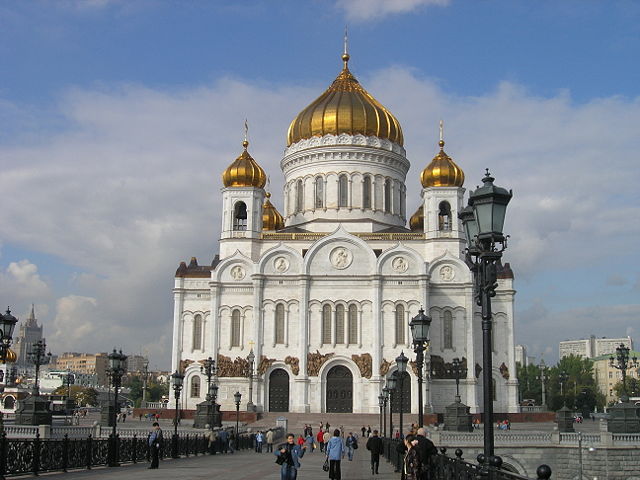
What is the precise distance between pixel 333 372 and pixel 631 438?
2133 centimetres

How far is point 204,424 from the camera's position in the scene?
38.4 metres

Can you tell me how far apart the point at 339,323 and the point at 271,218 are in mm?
12291

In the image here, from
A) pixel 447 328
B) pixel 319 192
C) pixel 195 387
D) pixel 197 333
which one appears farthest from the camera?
pixel 319 192

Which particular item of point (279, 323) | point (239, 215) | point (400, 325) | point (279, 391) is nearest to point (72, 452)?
point (279, 391)

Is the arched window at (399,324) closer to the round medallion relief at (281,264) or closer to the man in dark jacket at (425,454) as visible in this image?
the round medallion relief at (281,264)

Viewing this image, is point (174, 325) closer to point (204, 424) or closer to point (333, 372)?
point (333, 372)

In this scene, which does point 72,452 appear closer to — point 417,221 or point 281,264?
point 281,264

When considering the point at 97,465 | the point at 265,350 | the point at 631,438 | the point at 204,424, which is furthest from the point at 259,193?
the point at 97,465

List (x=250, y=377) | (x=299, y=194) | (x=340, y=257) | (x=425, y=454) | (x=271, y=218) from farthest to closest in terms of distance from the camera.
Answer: (x=271, y=218) < (x=299, y=194) < (x=340, y=257) < (x=250, y=377) < (x=425, y=454)

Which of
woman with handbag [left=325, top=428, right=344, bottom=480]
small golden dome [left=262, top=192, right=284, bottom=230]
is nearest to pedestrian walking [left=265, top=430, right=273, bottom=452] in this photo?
woman with handbag [left=325, top=428, right=344, bottom=480]

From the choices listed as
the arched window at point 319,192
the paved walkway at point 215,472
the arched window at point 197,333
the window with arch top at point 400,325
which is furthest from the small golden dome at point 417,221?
the paved walkway at point 215,472

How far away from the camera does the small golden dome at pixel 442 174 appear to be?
5257 cm

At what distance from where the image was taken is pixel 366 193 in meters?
55.2

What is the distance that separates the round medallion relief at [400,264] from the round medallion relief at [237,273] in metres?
9.79
